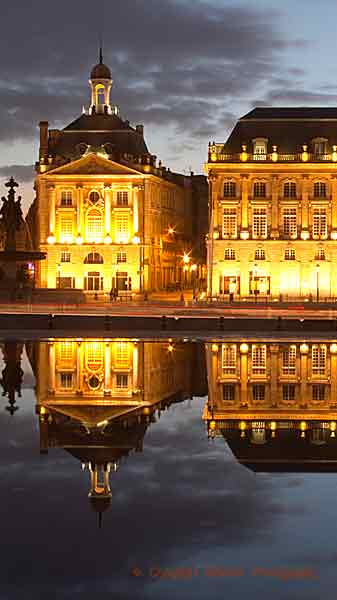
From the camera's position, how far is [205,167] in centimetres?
9519

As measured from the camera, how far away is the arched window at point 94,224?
103 meters

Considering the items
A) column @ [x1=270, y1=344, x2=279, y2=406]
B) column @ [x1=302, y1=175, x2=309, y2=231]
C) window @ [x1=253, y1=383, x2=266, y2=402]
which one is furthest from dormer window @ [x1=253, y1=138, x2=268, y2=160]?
window @ [x1=253, y1=383, x2=266, y2=402]

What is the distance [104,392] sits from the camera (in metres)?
24.6

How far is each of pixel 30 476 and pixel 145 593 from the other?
17.1 ft

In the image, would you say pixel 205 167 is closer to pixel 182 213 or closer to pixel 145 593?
pixel 182 213

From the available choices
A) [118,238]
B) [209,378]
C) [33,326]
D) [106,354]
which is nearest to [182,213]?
[118,238]

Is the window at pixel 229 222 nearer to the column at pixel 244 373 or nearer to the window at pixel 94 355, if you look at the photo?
the window at pixel 94 355

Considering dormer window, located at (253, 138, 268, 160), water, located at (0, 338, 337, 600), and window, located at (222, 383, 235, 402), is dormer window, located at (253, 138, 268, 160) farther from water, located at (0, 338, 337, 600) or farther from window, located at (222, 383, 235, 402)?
window, located at (222, 383, 235, 402)

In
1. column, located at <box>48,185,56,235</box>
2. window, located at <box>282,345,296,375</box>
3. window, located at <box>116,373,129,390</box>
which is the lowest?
window, located at <box>116,373,129,390</box>

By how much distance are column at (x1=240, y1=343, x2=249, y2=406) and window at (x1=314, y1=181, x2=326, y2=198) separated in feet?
194

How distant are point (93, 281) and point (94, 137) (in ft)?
50.7

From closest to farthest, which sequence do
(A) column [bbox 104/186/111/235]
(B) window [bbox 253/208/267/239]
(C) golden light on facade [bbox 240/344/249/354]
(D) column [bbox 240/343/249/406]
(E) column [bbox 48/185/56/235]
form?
(D) column [bbox 240/343/249/406] < (C) golden light on facade [bbox 240/344/249/354] < (B) window [bbox 253/208/267/239] < (A) column [bbox 104/186/111/235] < (E) column [bbox 48/185/56/235]

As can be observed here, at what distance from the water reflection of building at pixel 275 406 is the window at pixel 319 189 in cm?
6083

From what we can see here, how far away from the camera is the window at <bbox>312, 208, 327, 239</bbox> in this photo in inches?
3787
